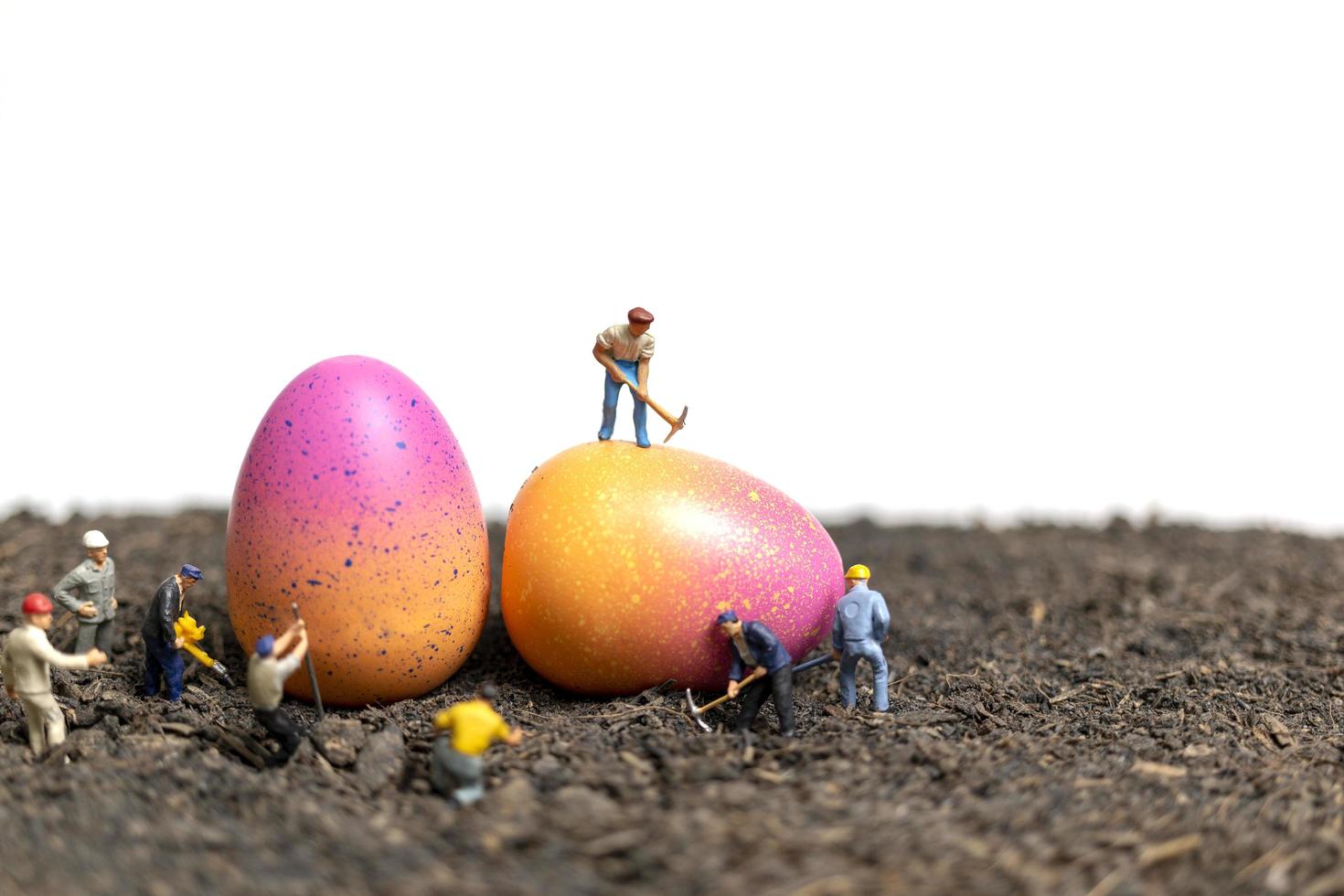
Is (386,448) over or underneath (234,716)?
over

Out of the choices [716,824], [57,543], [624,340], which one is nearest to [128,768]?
[716,824]

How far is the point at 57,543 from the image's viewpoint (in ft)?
28.4

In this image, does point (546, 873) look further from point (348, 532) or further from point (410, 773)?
point (348, 532)

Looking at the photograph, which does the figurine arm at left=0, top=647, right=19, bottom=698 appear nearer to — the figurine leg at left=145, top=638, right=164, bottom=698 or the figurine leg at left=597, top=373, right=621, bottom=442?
the figurine leg at left=145, top=638, right=164, bottom=698

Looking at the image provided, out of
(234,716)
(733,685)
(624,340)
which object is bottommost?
(234,716)

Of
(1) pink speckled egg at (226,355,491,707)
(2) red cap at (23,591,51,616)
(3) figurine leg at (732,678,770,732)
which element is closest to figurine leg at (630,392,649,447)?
(1) pink speckled egg at (226,355,491,707)

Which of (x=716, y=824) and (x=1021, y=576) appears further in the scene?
(x=1021, y=576)

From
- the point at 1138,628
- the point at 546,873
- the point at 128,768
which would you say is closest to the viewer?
the point at 546,873

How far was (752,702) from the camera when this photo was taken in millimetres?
5180

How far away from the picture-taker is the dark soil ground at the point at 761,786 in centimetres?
363

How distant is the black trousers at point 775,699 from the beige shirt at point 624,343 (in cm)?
195

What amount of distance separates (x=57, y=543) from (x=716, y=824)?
7191 millimetres

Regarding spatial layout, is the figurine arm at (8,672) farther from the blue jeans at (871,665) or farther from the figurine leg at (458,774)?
the blue jeans at (871,665)

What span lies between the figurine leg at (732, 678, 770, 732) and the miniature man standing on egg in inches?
61.7
